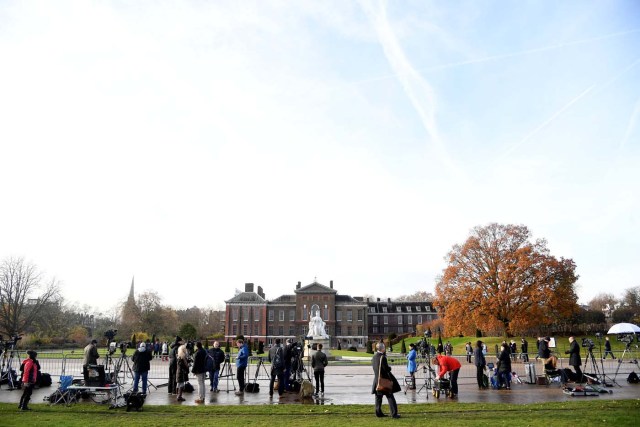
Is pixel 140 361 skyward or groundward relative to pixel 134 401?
skyward

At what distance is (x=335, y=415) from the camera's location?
12219mm

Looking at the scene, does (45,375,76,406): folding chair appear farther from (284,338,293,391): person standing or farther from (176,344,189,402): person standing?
(284,338,293,391): person standing

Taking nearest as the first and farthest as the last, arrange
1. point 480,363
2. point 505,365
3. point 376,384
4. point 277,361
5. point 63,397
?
point 376,384
point 63,397
point 277,361
point 505,365
point 480,363

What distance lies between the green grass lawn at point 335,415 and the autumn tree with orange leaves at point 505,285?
35.3 meters

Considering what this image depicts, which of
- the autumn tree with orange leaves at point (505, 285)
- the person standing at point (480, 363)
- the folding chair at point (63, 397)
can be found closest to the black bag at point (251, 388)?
the folding chair at point (63, 397)

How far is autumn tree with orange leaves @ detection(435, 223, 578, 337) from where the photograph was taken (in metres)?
47.1

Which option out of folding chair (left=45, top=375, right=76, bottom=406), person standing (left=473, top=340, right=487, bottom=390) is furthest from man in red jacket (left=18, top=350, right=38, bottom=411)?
person standing (left=473, top=340, right=487, bottom=390)

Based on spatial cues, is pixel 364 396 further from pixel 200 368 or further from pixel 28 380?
pixel 28 380

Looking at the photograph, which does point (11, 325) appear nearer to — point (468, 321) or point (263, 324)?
point (263, 324)

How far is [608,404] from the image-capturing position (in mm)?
13281

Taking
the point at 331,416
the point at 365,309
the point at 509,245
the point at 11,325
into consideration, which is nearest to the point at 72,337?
the point at 11,325

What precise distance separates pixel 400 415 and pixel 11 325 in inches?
2717

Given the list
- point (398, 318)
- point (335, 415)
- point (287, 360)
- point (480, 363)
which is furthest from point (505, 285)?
point (398, 318)

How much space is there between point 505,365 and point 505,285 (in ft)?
110
